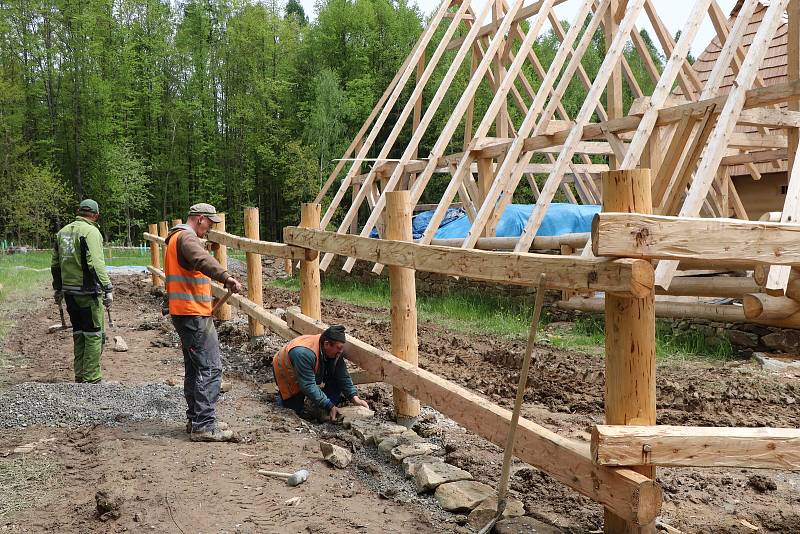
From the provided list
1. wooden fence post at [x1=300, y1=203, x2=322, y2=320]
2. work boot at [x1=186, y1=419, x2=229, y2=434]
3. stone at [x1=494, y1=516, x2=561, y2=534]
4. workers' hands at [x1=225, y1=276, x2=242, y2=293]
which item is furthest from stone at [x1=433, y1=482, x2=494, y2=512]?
wooden fence post at [x1=300, y1=203, x2=322, y2=320]

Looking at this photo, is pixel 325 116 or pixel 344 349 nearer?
pixel 344 349

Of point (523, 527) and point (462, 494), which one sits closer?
point (523, 527)

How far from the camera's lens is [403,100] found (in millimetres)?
39156

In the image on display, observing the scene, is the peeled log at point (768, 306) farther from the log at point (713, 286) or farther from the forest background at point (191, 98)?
the forest background at point (191, 98)

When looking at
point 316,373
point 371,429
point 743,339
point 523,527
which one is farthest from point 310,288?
point 743,339

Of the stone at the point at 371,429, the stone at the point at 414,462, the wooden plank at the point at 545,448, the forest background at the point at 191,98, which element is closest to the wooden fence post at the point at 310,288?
the stone at the point at 371,429

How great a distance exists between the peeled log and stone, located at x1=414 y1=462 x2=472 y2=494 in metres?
4.41

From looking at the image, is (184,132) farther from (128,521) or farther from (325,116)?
(128,521)

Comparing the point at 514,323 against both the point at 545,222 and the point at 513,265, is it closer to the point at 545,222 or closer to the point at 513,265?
the point at 545,222

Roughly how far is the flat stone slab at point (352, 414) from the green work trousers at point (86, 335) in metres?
3.05

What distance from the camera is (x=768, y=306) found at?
7.39 m

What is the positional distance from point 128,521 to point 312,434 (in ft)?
6.33

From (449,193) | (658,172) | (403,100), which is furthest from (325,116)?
(658,172)

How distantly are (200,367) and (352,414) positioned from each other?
1346 mm
